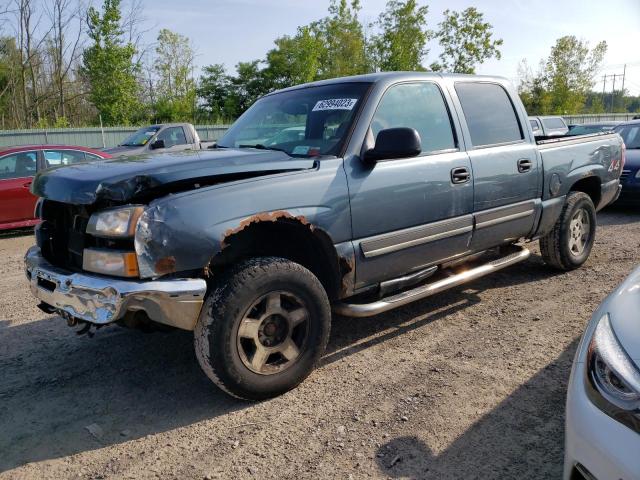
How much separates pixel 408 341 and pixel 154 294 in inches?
79.7

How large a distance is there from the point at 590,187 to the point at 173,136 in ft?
37.1

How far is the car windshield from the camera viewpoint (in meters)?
3.56

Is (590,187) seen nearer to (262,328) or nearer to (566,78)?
(262,328)

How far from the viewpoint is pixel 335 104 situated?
12.2 ft

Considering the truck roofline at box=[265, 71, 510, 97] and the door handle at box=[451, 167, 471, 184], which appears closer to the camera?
the truck roofline at box=[265, 71, 510, 97]

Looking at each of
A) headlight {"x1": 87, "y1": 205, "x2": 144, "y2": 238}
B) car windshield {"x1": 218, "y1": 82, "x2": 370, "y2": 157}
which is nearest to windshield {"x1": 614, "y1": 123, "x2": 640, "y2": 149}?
car windshield {"x1": 218, "y1": 82, "x2": 370, "y2": 157}

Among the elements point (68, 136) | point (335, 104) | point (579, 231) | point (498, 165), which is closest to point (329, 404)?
point (335, 104)

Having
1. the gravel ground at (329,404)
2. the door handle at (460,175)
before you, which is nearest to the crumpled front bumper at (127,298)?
the gravel ground at (329,404)

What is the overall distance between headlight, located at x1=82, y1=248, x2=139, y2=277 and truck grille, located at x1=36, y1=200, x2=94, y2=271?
0.59 ft

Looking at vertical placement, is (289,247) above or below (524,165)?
below

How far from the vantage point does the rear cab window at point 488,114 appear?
4238 millimetres

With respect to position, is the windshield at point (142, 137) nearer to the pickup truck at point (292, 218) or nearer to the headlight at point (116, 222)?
the pickup truck at point (292, 218)

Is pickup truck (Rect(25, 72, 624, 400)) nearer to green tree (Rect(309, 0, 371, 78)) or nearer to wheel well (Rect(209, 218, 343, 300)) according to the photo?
wheel well (Rect(209, 218, 343, 300))

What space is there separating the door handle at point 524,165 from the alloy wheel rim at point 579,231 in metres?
1.09
